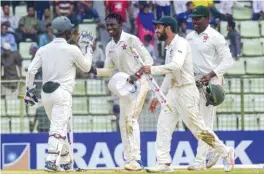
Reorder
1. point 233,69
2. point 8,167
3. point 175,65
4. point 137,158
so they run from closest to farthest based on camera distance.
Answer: point 175,65, point 137,158, point 8,167, point 233,69

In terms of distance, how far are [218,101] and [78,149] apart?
6191mm

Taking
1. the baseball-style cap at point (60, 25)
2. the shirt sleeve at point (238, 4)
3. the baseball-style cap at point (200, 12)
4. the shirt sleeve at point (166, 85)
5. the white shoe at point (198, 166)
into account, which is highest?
the baseball-style cap at point (200, 12)

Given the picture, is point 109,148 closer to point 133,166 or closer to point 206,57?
point 133,166

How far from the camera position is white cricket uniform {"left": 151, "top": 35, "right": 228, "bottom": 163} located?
1734 cm

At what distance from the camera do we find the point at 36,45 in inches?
1064

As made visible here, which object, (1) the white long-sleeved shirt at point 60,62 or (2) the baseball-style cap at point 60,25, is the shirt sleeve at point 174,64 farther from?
(2) the baseball-style cap at point 60,25

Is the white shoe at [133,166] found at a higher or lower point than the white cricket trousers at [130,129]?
lower

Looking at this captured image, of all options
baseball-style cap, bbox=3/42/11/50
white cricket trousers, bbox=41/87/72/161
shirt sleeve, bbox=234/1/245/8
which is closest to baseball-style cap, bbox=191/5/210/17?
white cricket trousers, bbox=41/87/72/161

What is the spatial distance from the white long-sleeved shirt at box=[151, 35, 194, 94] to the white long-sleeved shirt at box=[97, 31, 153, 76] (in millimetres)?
821

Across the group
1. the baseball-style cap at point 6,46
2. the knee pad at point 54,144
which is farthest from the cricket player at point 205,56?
the baseball-style cap at point 6,46

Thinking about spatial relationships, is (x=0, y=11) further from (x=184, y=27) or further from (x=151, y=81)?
(x=151, y=81)

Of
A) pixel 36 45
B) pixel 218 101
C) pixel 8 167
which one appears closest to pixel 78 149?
pixel 8 167

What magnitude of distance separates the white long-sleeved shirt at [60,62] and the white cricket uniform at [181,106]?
4.33ft

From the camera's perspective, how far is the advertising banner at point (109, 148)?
23516 millimetres
